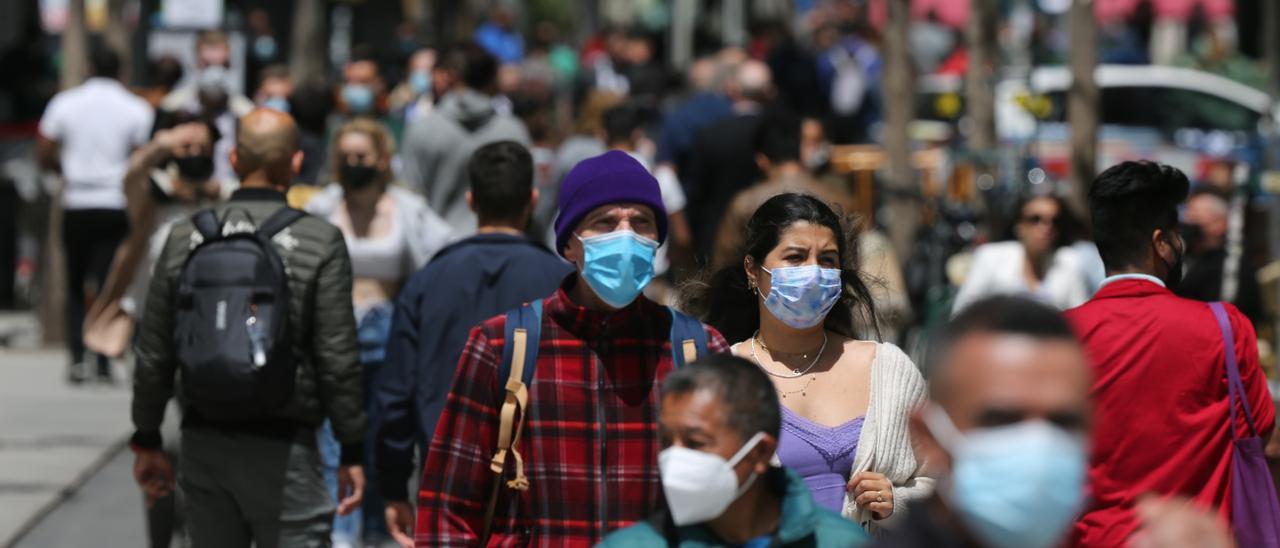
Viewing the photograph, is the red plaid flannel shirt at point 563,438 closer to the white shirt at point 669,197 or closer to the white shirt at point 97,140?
the white shirt at point 669,197

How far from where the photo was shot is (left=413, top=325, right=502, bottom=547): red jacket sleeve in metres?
4.80

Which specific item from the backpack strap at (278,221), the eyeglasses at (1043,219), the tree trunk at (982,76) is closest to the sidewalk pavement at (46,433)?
the backpack strap at (278,221)

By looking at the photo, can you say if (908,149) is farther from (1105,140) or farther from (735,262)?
(735,262)

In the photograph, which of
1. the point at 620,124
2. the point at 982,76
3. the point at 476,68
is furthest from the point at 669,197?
the point at 982,76

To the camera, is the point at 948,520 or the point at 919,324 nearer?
the point at 948,520

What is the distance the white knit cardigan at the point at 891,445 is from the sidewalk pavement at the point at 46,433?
502 cm

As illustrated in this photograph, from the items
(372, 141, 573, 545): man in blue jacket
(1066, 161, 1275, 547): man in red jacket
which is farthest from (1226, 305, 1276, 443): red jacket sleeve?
(372, 141, 573, 545): man in blue jacket

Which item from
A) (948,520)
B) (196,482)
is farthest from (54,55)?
(948,520)

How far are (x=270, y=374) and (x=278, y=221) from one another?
509 mm

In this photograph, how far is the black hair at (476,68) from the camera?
402 inches

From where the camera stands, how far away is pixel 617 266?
4.79 m

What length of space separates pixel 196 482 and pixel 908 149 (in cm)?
1094

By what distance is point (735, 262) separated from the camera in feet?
18.9

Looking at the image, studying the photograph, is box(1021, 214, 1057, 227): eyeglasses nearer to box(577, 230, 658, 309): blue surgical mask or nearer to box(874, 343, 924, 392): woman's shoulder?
box(874, 343, 924, 392): woman's shoulder
